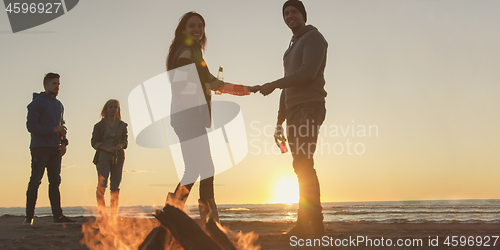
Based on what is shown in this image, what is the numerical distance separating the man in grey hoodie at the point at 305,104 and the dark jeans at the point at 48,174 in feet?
14.0

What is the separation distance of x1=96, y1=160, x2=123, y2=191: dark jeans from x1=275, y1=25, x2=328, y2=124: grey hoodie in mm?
3858

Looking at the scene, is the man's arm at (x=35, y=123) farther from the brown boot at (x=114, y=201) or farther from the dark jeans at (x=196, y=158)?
the dark jeans at (x=196, y=158)

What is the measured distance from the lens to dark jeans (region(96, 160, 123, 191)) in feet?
23.2

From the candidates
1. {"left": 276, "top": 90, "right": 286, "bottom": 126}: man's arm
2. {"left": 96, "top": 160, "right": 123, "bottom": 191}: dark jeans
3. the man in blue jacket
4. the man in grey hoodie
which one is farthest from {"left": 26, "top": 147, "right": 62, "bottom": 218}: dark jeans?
the man in grey hoodie

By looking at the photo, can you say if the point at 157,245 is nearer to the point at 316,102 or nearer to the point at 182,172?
the point at 182,172

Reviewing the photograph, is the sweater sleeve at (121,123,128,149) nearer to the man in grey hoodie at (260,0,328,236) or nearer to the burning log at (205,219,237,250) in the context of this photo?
the man in grey hoodie at (260,0,328,236)

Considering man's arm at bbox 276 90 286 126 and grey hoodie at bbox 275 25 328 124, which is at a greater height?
grey hoodie at bbox 275 25 328 124

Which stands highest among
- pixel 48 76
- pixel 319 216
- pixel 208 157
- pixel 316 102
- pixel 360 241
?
pixel 48 76

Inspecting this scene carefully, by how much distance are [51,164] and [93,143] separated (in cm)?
78

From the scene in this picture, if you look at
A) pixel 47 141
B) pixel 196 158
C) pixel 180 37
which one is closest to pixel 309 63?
pixel 180 37

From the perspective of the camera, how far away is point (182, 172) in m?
3.80

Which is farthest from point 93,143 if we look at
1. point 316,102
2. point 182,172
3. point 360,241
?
point 360,241

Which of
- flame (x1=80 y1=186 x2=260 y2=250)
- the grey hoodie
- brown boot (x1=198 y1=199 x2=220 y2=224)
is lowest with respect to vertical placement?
flame (x1=80 y1=186 x2=260 y2=250)

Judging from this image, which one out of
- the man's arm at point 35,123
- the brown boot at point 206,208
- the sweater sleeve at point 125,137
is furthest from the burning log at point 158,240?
the sweater sleeve at point 125,137
